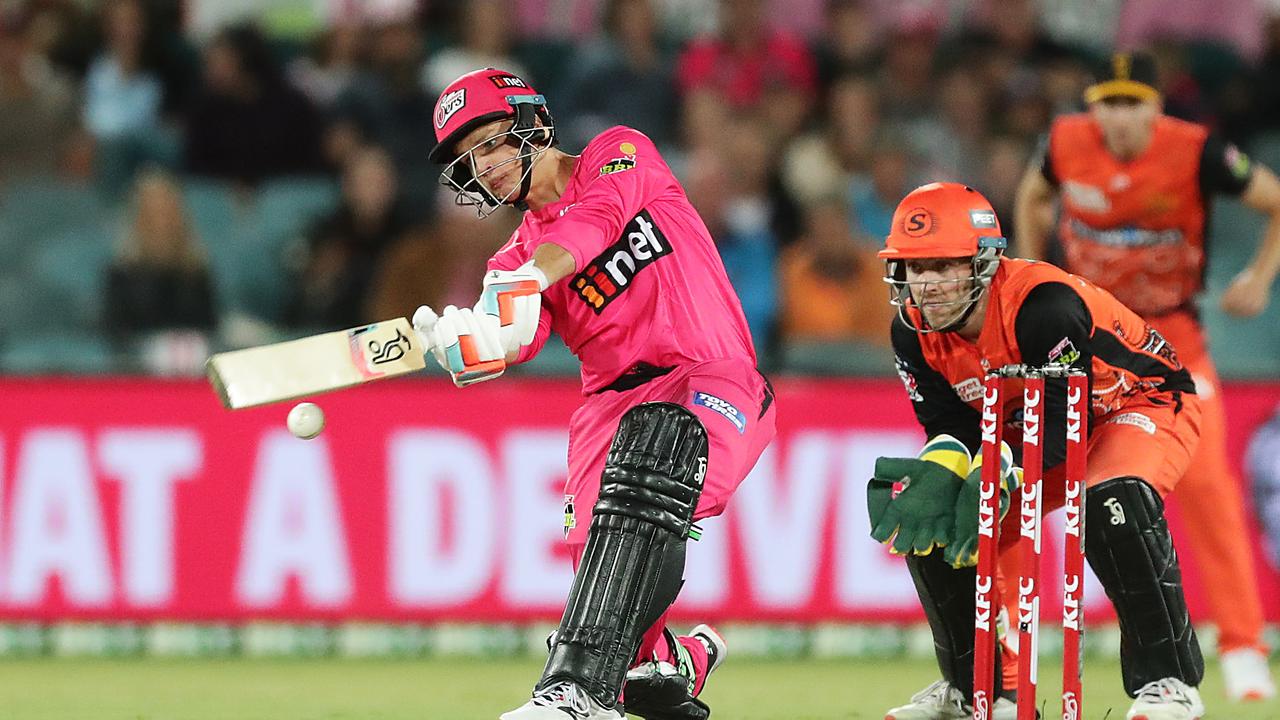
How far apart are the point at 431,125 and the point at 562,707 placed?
23.1ft

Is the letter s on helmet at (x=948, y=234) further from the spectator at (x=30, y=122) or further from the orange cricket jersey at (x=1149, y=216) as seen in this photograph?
the spectator at (x=30, y=122)

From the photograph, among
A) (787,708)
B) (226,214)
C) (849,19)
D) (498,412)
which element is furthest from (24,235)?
(787,708)

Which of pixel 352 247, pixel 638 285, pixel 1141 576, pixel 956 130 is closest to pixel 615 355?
pixel 638 285

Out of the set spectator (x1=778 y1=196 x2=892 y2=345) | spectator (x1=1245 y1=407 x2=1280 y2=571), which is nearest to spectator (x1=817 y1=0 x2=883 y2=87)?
spectator (x1=778 y1=196 x2=892 y2=345)

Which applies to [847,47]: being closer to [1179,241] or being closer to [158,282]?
[158,282]

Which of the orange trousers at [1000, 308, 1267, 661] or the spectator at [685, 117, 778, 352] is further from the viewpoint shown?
the spectator at [685, 117, 778, 352]

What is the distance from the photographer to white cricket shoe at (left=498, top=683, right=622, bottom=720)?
4812 millimetres

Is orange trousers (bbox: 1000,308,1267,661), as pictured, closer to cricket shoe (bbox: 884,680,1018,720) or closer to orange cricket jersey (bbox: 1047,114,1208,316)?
orange cricket jersey (bbox: 1047,114,1208,316)

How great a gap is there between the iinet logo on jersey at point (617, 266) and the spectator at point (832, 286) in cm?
448

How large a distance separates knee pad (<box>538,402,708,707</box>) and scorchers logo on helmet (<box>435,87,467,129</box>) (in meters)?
1.03

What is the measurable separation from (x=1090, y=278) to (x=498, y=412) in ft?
9.63

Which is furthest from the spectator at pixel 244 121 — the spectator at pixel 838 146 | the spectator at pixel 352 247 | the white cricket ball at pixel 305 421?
the white cricket ball at pixel 305 421

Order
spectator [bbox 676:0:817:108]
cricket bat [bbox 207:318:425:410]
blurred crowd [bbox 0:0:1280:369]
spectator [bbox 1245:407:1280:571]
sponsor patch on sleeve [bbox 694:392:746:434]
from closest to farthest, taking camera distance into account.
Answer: cricket bat [bbox 207:318:425:410], sponsor patch on sleeve [bbox 694:392:746:434], spectator [bbox 1245:407:1280:571], blurred crowd [bbox 0:0:1280:369], spectator [bbox 676:0:817:108]

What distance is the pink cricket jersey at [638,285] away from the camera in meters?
5.59
